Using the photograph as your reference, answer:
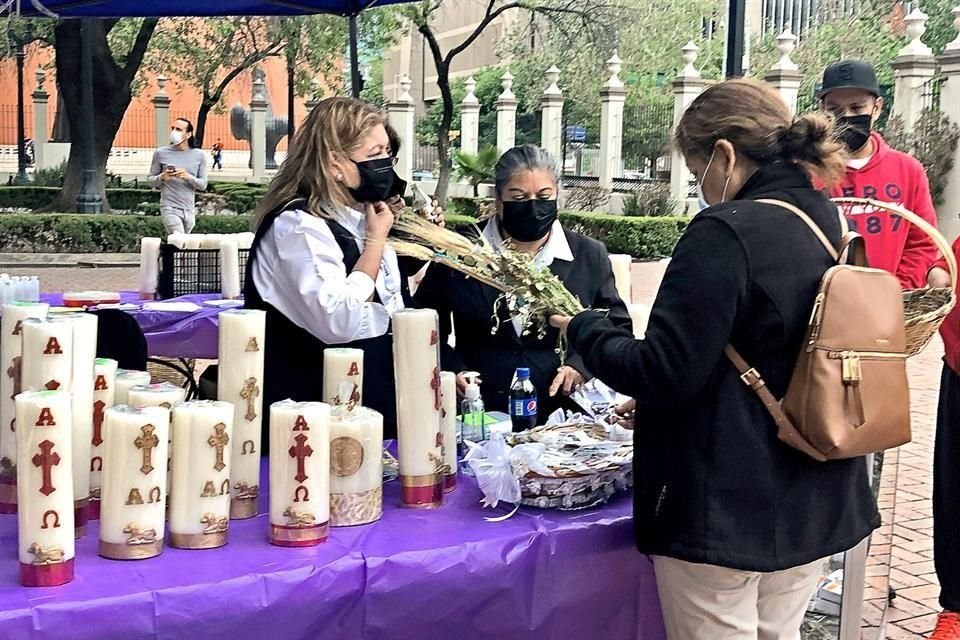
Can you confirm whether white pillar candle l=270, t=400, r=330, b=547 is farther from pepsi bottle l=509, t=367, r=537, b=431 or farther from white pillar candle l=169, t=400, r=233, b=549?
pepsi bottle l=509, t=367, r=537, b=431

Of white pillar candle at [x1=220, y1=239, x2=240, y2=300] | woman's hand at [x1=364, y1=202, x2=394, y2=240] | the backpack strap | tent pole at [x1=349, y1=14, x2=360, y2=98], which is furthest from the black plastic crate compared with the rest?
the backpack strap

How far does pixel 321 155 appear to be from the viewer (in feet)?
8.64

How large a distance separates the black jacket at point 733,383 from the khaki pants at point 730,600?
8cm

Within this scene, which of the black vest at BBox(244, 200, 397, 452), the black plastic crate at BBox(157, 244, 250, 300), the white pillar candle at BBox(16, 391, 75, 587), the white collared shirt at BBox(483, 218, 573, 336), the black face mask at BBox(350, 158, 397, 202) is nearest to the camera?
the white pillar candle at BBox(16, 391, 75, 587)

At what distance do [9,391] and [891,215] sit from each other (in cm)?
297

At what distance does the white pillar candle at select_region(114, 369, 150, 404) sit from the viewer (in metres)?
2.01

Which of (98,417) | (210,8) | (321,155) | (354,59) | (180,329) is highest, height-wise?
(210,8)

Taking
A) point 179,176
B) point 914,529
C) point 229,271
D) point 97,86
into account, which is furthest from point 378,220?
point 97,86

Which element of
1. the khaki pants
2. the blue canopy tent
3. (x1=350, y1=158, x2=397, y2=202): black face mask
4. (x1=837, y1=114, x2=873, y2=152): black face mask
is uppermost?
the blue canopy tent

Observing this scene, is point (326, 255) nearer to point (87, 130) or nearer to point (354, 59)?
point (354, 59)

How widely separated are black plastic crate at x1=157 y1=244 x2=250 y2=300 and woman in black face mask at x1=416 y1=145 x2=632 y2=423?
2.65 meters

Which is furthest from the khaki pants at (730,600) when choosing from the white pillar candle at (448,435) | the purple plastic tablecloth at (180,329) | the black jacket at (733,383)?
the purple plastic tablecloth at (180,329)

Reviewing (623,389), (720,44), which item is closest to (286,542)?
(623,389)

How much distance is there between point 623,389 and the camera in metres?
1.95
